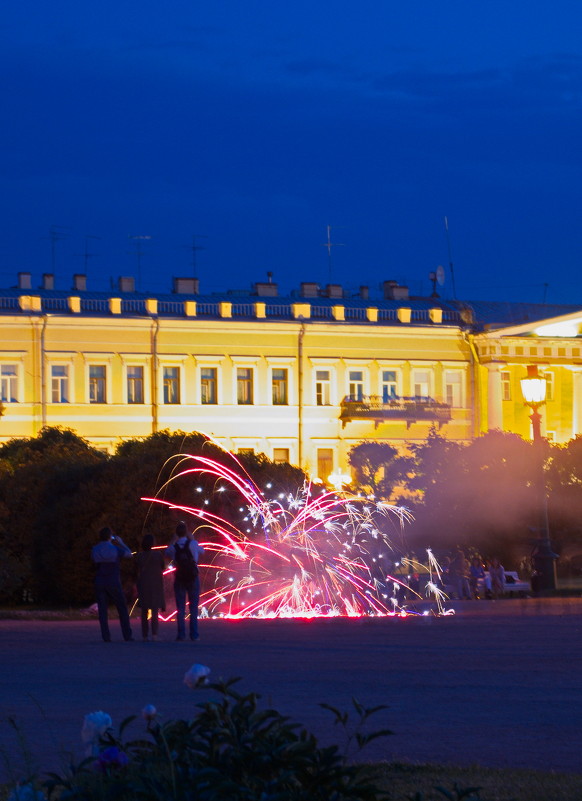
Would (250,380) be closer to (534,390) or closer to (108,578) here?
(534,390)

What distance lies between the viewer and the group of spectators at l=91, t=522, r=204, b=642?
744 inches

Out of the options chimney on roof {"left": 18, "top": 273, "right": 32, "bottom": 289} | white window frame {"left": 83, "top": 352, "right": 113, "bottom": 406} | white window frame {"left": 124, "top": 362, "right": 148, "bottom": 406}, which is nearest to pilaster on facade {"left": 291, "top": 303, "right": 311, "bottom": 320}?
white window frame {"left": 124, "top": 362, "right": 148, "bottom": 406}

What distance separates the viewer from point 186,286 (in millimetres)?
65750

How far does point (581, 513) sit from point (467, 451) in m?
4.54

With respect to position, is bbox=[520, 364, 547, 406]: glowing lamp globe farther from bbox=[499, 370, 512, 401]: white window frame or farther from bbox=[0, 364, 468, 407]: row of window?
bbox=[499, 370, 512, 401]: white window frame

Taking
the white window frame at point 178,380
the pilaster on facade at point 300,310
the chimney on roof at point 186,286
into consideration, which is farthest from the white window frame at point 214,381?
the chimney on roof at point 186,286

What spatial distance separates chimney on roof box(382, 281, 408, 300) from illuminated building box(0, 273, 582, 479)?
133 cm

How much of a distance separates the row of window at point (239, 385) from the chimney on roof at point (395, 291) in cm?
552

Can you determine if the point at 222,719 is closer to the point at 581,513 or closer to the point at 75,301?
the point at 581,513

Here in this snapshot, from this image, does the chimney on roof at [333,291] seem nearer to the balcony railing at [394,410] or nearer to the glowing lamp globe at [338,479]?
the balcony railing at [394,410]

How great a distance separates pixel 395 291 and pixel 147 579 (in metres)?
51.7

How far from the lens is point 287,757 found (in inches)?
263

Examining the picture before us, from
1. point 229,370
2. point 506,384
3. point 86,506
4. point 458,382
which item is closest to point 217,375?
point 229,370

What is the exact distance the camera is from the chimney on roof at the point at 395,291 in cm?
7019
